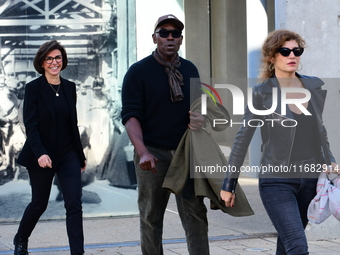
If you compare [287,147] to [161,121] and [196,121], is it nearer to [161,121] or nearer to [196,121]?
[196,121]

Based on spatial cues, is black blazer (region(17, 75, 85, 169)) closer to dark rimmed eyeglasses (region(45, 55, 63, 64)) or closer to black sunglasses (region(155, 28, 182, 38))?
dark rimmed eyeglasses (region(45, 55, 63, 64))

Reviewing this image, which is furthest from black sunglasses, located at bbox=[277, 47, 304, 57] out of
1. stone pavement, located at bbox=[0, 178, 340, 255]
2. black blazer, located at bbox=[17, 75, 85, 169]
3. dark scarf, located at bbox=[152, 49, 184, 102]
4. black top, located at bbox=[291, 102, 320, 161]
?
stone pavement, located at bbox=[0, 178, 340, 255]

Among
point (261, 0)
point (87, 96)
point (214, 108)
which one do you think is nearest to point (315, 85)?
point (214, 108)

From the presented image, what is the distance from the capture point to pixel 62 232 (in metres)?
6.83

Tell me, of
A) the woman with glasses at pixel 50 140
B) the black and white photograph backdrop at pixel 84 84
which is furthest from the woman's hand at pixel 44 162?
the black and white photograph backdrop at pixel 84 84

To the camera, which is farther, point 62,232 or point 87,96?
point 87,96

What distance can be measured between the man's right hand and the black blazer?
1234mm

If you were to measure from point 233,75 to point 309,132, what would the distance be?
1733cm

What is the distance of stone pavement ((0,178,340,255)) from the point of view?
6059mm

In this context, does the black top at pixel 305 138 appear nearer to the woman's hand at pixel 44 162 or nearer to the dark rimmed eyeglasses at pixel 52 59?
the woman's hand at pixel 44 162

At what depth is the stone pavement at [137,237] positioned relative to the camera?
606cm

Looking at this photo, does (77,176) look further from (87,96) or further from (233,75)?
(233,75)

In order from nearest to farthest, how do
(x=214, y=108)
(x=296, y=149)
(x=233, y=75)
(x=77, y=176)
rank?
(x=296, y=149), (x=214, y=108), (x=77, y=176), (x=233, y=75)

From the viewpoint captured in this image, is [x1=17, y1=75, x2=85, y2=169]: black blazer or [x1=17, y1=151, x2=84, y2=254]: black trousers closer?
[x1=17, y1=151, x2=84, y2=254]: black trousers
